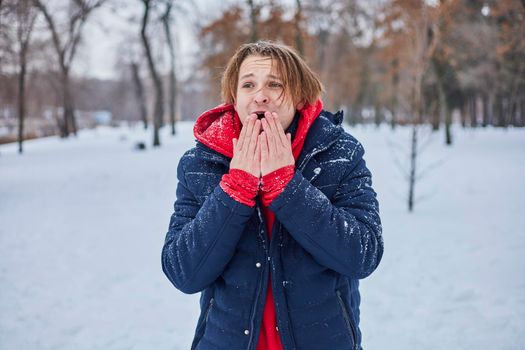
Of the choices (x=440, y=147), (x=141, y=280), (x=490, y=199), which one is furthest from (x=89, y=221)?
(x=440, y=147)

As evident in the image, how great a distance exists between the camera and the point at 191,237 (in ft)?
4.62

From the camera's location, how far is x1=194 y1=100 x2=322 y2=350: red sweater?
135 cm

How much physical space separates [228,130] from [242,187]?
30 cm

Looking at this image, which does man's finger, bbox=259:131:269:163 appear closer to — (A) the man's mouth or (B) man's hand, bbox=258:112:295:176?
(B) man's hand, bbox=258:112:295:176

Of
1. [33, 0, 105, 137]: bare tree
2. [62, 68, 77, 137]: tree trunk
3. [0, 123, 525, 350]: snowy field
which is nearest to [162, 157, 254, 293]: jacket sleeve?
[0, 123, 525, 350]: snowy field

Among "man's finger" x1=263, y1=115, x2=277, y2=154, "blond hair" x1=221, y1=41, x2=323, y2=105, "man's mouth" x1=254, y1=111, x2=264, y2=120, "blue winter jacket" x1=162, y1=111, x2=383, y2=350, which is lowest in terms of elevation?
"blue winter jacket" x1=162, y1=111, x2=383, y2=350

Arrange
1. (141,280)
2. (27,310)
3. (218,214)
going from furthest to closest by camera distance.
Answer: (141,280), (27,310), (218,214)

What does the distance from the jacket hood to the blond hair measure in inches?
2.1

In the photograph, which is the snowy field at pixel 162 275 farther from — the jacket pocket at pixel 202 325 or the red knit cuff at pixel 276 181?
the red knit cuff at pixel 276 181

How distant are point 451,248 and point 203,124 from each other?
556 centimetres

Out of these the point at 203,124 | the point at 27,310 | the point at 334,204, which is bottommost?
the point at 27,310

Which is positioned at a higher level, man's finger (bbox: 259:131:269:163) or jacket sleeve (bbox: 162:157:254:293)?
man's finger (bbox: 259:131:269:163)

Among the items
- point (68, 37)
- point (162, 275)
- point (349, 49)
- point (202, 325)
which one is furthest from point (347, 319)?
point (349, 49)

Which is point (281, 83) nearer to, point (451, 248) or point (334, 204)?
point (334, 204)
